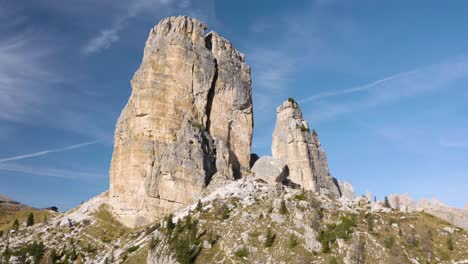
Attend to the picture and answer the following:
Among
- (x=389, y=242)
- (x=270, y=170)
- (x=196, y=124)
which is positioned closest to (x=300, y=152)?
(x=270, y=170)

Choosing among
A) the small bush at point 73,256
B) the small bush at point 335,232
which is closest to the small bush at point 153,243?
the small bush at point 73,256

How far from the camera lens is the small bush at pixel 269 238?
208 feet

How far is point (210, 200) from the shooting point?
87.0 metres

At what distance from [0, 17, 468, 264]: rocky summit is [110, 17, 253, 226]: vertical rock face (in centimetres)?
29

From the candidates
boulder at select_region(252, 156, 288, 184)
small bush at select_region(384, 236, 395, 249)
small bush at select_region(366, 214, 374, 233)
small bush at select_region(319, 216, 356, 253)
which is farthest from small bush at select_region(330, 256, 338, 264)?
boulder at select_region(252, 156, 288, 184)

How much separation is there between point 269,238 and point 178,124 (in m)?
51.6

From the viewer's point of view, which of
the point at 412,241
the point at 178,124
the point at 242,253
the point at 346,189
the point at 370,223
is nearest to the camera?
the point at 242,253

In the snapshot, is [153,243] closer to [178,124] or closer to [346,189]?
[178,124]

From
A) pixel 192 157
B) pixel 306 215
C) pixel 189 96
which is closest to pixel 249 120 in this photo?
pixel 189 96

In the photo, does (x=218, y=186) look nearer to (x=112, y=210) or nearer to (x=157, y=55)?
(x=112, y=210)

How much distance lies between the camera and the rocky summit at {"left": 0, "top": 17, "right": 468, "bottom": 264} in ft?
211

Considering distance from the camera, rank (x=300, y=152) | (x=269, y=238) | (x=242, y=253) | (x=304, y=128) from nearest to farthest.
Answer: (x=242, y=253), (x=269, y=238), (x=300, y=152), (x=304, y=128)

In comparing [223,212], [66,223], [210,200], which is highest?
[210,200]

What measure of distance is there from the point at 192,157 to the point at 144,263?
1437 inches
